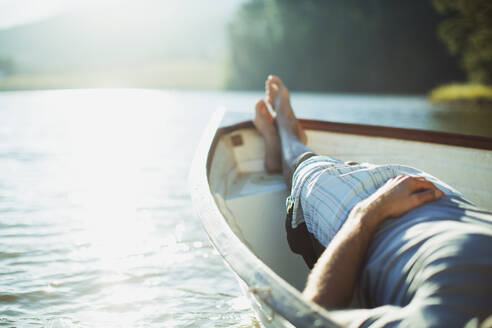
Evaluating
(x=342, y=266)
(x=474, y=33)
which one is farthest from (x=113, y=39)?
(x=342, y=266)

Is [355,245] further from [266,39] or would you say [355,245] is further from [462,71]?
Answer: [266,39]

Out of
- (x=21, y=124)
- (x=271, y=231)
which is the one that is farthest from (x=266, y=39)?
(x=271, y=231)

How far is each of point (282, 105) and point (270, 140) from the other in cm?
26

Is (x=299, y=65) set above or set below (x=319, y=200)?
below

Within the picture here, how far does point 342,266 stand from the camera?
91 cm

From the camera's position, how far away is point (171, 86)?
139 feet

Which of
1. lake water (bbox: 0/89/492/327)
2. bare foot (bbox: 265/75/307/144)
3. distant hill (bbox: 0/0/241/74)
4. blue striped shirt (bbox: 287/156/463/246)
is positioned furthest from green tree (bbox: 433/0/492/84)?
distant hill (bbox: 0/0/241/74)

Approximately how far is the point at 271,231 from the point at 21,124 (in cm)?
902

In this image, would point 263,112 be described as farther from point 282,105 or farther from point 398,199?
point 398,199

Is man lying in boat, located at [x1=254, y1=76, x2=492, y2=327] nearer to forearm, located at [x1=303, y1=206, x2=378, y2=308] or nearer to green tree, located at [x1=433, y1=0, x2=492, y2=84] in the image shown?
forearm, located at [x1=303, y1=206, x2=378, y2=308]

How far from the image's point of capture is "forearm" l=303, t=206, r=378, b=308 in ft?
2.85

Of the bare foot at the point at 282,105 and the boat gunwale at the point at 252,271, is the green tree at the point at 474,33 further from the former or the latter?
the boat gunwale at the point at 252,271

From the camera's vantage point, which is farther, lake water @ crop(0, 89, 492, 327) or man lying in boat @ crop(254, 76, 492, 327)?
lake water @ crop(0, 89, 492, 327)

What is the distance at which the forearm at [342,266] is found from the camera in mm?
869
